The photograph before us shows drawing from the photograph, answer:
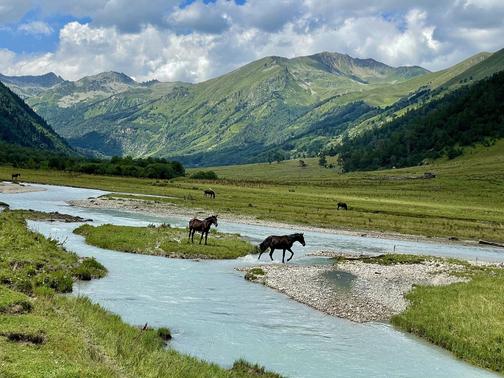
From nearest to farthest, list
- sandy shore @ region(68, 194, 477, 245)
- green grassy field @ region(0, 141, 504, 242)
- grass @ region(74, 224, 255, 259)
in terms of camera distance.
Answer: grass @ region(74, 224, 255, 259), sandy shore @ region(68, 194, 477, 245), green grassy field @ region(0, 141, 504, 242)

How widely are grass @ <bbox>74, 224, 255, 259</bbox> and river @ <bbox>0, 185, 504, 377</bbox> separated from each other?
326 centimetres

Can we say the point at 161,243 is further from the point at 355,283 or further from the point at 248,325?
the point at 248,325

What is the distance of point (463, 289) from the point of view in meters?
35.1

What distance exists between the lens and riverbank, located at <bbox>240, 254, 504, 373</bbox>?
25.7 metres

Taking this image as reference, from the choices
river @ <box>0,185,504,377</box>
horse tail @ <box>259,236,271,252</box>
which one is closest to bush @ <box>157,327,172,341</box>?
river @ <box>0,185,504,377</box>

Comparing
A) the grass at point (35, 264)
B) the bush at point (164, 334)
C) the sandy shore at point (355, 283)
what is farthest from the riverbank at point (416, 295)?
the grass at point (35, 264)

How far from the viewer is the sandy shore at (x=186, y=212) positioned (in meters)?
78.4

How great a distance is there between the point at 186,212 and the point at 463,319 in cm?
6558

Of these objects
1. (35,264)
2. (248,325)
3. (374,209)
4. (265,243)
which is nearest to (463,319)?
(248,325)

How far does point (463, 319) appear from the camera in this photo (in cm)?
2767

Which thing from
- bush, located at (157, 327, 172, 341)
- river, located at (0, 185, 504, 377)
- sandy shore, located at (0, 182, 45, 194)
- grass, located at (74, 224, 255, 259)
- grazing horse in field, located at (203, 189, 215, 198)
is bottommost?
river, located at (0, 185, 504, 377)

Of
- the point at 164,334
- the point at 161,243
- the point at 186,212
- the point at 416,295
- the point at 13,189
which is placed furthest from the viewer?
the point at 13,189

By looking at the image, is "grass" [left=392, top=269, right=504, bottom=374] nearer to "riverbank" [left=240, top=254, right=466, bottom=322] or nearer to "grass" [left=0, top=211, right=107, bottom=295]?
"riverbank" [left=240, top=254, right=466, bottom=322]

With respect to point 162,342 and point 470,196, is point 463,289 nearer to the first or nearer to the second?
point 162,342
